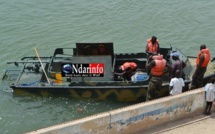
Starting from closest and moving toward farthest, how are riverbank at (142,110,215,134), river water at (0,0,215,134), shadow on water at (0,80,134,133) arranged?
riverbank at (142,110,215,134) → shadow on water at (0,80,134,133) → river water at (0,0,215,134)

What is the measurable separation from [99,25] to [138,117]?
10830 mm

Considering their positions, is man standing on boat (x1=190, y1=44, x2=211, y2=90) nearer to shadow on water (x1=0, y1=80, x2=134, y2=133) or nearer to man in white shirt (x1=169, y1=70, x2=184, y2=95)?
man in white shirt (x1=169, y1=70, x2=184, y2=95)

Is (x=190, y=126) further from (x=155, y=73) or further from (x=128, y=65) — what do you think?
(x=128, y=65)

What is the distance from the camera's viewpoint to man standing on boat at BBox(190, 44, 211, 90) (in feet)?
36.6

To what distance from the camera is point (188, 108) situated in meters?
10.0

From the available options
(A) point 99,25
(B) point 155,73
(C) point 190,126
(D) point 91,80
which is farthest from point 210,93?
(A) point 99,25

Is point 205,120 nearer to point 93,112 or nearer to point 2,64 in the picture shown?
point 93,112

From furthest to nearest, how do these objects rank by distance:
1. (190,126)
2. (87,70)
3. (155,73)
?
(87,70) < (155,73) < (190,126)

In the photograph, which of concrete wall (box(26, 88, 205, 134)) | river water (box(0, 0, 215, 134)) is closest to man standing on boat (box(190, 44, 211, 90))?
concrete wall (box(26, 88, 205, 134))

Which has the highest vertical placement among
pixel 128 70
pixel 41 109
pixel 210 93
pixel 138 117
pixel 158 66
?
pixel 158 66

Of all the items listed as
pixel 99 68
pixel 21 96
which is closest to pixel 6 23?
pixel 21 96

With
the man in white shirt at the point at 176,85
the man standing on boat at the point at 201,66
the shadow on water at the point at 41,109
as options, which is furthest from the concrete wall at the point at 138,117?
the shadow on water at the point at 41,109

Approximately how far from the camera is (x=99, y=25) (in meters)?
19.6

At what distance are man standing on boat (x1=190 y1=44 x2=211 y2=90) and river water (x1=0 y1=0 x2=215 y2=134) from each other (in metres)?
5.13
